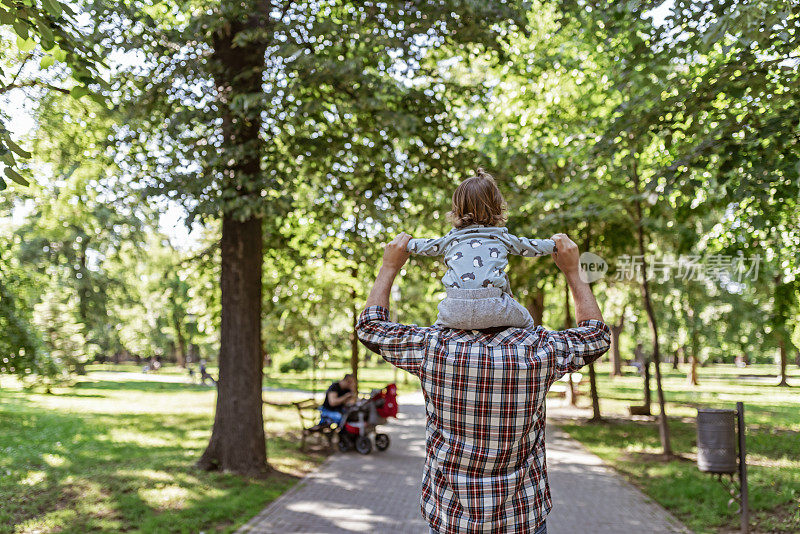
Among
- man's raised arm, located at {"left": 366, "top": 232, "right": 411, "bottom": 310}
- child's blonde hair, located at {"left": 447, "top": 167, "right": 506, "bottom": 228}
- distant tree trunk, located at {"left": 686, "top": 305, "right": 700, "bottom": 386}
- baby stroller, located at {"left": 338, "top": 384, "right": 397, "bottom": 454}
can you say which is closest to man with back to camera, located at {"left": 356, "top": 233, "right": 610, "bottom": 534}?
man's raised arm, located at {"left": 366, "top": 232, "right": 411, "bottom": 310}

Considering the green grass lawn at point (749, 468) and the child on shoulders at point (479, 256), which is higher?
the child on shoulders at point (479, 256)

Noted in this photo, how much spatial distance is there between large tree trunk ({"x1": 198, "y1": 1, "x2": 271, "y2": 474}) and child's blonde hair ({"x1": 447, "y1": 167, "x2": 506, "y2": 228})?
7698 mm

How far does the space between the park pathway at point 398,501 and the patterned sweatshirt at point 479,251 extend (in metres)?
6.02

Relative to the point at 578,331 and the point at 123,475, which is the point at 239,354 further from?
the point at 578,331

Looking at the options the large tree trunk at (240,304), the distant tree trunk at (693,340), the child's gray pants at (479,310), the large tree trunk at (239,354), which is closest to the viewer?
the child's gray pants at (479,310)

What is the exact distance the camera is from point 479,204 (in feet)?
7.27

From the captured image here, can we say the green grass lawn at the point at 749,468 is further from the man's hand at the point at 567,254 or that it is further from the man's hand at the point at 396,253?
the man's hand at the point at 396,253

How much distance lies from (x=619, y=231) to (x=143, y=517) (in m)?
10.4

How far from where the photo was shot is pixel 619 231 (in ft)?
46.9

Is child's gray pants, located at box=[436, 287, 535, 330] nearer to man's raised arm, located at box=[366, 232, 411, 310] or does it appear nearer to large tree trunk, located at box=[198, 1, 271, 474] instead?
man's raised arm, located at box=[366, 232, 411, 310]

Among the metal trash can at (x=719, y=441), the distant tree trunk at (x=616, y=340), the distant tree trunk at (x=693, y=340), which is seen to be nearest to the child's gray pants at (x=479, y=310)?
the metal trash can at (x=719, y=441)

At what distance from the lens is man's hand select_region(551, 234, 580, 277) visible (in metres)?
2.19

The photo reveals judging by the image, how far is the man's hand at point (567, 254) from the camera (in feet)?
7.20

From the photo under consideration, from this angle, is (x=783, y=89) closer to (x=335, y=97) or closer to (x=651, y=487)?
(x=335, y=97)
